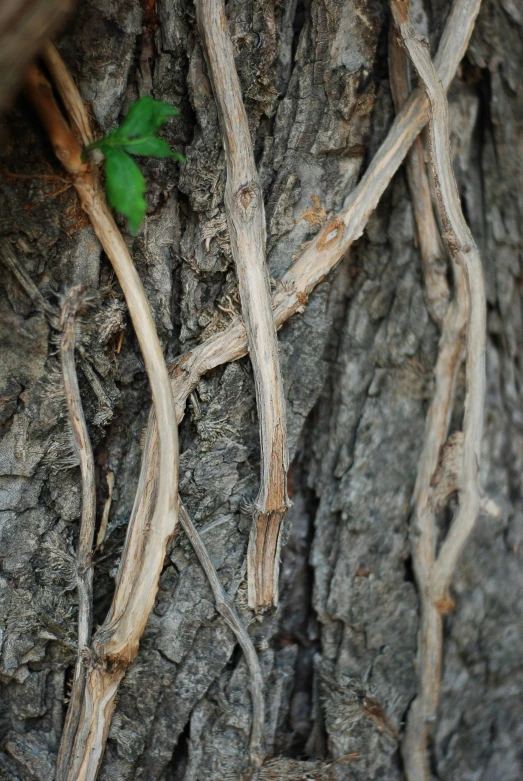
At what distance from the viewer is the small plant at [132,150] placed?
35.6 inches

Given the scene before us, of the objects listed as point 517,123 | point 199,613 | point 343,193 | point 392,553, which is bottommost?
point 199,613

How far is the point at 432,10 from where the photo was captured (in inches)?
47.3

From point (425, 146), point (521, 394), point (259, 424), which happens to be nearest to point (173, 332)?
point (259, 424)

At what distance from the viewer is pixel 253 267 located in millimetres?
1060

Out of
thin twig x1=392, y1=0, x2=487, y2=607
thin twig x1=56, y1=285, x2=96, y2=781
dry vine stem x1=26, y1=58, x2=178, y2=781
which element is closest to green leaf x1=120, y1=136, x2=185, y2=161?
dry vine stem x1=26, y1=58, x2=178, y2=781

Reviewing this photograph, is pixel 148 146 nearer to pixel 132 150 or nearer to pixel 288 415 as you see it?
pixel 132 150

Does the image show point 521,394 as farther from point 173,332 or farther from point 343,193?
point 173,332

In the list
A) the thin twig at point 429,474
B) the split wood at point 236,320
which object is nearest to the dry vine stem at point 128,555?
the split wood at point 236,320

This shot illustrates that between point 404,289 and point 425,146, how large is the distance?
263mm

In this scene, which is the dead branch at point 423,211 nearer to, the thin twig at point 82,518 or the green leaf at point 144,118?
the green leaf at point 144,118

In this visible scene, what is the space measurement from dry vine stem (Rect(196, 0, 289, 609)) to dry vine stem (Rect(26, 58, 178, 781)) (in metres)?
0.15

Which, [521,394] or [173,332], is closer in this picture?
[173,332]

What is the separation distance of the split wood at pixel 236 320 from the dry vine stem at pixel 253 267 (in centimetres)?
4

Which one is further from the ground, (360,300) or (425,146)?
(425,146)
